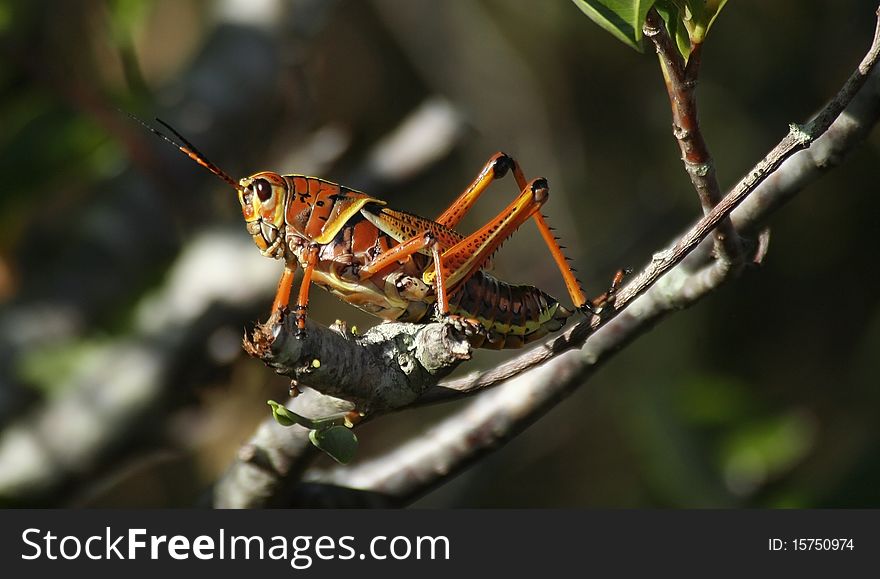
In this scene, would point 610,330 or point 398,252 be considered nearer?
point 610,330

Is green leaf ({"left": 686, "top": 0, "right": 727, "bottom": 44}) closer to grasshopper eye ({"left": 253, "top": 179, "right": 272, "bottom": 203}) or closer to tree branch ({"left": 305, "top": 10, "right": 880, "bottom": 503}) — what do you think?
tree branch ({"left": 305, "top": 10, "right": 880, "bottom": 503})

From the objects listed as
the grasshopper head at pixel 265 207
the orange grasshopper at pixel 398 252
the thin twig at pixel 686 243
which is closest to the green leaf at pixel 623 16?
the thin twig at pixel 686 243

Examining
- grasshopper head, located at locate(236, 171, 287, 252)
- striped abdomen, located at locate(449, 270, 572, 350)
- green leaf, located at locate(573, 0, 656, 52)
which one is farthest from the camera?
grasshopper head, located at locate(236, 171, 287, 252)

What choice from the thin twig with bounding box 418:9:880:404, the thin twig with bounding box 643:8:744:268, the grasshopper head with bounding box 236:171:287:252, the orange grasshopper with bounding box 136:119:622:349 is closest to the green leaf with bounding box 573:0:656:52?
the thin twig with bounding box 643:8:744:268

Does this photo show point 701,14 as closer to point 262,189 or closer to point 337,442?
point 337,442

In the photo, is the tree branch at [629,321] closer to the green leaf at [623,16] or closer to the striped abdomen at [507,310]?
the striped abdomen at [507,310]

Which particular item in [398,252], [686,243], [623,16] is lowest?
[686,243]

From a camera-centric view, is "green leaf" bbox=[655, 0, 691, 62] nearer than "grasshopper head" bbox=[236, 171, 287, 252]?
Yes

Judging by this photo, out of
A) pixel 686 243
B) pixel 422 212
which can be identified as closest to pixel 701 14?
pixel 686 243
